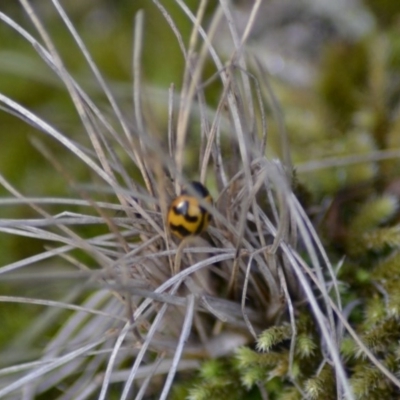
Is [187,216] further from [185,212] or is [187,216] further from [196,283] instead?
[196,283]

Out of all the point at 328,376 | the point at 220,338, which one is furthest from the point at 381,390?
the point at 220,338

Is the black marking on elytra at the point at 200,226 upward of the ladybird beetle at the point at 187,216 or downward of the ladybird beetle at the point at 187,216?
downward

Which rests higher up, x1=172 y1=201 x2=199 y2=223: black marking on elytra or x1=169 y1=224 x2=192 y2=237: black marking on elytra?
x1=172 y1=201 x2=199 y2=223: black marking on elytra

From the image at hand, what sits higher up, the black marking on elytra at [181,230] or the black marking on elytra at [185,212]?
the black marking on elytra at [185,212]

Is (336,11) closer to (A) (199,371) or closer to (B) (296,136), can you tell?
→ (B) (296,136)

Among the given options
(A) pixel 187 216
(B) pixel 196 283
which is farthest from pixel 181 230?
(B) pixel 196 283

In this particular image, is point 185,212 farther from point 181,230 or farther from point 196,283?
point 196,283

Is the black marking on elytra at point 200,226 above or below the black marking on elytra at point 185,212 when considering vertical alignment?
below

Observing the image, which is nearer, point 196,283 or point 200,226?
point 200,226

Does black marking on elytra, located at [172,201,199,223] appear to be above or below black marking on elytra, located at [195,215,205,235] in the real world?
above
